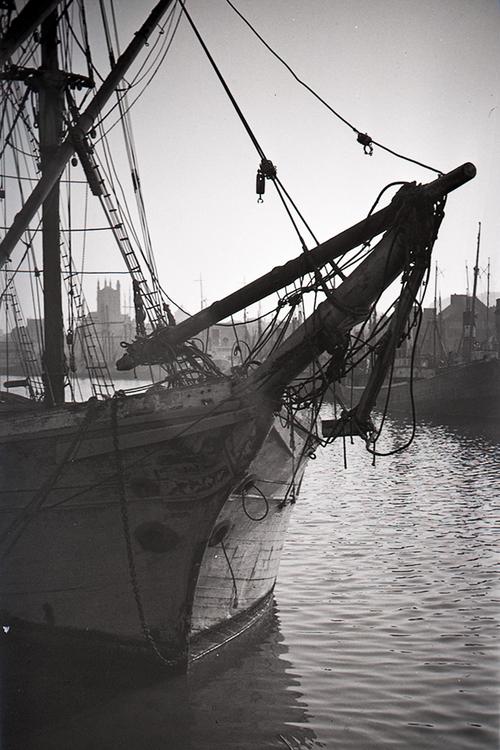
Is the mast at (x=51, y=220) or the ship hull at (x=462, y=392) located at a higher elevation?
the mast at (x=51, y=220)

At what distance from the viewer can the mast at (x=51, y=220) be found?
1062cm

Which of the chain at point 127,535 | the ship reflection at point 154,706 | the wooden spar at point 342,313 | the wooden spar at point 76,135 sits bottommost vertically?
the ship reflection at point 154,706

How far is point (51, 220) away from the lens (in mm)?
10969

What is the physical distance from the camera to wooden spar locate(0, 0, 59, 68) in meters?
8.71

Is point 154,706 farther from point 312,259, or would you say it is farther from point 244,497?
point 312,259

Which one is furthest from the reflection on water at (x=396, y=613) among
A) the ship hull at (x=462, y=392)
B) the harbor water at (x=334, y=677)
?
the ship hull at (x=462, y=392)

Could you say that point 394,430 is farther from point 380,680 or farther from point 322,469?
point 380,680

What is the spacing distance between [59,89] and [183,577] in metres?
7.48

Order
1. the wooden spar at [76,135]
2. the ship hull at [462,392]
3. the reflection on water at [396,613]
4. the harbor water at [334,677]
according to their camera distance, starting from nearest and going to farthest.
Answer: the harbor water at [334,677]
the reflection on water at [396,613]
the wooden spar at [76,135]
the ship hull at [462,392]

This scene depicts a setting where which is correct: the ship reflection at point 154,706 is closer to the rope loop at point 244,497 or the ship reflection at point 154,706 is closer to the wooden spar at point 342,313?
the rope loop at point 244,497

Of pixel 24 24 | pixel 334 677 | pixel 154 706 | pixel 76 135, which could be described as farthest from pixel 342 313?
pixel 76 135

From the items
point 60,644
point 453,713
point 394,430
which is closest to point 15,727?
point 60,644

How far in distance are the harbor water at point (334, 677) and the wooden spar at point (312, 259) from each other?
3.64 m

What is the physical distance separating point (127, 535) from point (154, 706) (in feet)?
5.26
